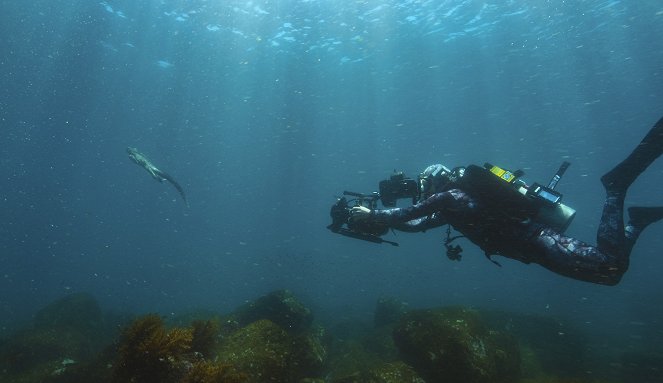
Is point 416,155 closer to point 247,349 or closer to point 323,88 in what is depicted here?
point 323,88

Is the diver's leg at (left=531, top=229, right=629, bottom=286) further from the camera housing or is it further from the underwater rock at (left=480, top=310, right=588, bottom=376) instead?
the underwater rock at (left=480, top=310, right=588, bottom=376)

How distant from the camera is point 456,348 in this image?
24.9 feet

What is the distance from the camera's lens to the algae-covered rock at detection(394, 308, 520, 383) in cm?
743

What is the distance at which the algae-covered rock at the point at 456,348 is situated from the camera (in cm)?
743

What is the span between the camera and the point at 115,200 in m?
144

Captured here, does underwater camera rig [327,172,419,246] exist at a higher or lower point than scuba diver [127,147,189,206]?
lower

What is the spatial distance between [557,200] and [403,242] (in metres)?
118

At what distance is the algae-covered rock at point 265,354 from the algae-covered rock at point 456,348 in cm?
256

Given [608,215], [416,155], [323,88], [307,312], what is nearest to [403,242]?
[416,155]

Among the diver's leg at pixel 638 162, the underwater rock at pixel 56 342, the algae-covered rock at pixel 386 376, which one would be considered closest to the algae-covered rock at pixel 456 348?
the algae-covered rock at pixel 386 376

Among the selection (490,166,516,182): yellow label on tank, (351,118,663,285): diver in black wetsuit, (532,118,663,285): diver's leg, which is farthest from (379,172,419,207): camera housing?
(532,118,663,285): diver's leg

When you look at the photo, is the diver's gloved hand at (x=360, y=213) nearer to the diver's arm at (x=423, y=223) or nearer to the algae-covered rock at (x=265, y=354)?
the diver's arm at (x=423, y=223)

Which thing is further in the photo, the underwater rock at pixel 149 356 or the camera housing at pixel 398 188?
the camera housing at pixel 398 188

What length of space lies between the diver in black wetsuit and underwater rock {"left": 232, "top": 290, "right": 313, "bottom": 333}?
7.64 meters
